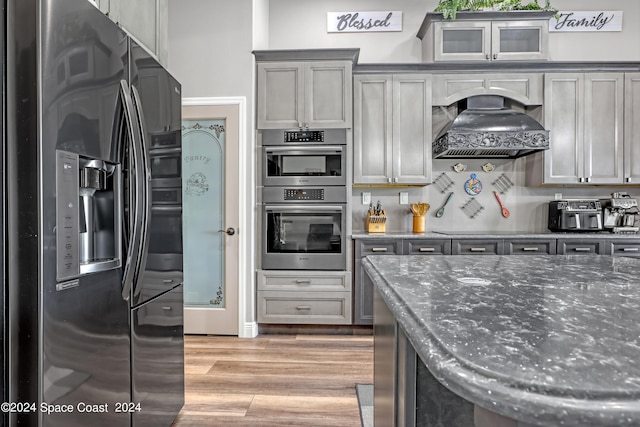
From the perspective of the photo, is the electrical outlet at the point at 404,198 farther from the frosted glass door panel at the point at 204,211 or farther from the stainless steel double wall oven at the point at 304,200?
the frosted glass door panel at the point at 204,211

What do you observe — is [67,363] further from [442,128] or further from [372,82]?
[442,128]

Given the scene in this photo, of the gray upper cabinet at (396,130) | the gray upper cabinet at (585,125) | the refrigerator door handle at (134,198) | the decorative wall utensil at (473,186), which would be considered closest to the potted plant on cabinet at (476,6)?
the gray upper cabinet at (396,130)

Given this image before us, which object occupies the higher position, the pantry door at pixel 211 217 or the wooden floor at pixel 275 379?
the pantry door at pixel 211 217

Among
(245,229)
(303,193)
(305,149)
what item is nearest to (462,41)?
(305,149)

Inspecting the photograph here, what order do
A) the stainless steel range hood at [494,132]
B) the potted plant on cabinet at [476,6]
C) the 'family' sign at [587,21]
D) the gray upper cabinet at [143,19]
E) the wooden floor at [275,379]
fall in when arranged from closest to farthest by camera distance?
the gray upper cabinet at [143,19], the wooden floor at [275,379], the stainless steel range hood at [494,132], the potted plant on cabinet at [476,6], the 'family' sign at [587,21]

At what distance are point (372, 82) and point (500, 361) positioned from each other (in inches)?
135

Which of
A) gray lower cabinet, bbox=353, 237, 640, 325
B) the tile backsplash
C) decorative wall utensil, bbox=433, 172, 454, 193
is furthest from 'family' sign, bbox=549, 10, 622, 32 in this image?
gray lower cabinet, bbox=353, 237, 640, 325

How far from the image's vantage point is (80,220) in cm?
127

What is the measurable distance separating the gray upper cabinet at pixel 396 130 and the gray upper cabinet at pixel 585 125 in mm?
1123

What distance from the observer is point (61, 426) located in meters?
1.15

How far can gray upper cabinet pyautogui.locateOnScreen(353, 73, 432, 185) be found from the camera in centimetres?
365

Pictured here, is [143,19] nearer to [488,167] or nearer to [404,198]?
[404,198]

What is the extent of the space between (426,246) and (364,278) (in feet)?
1.99

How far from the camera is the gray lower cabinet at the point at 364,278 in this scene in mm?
3488
